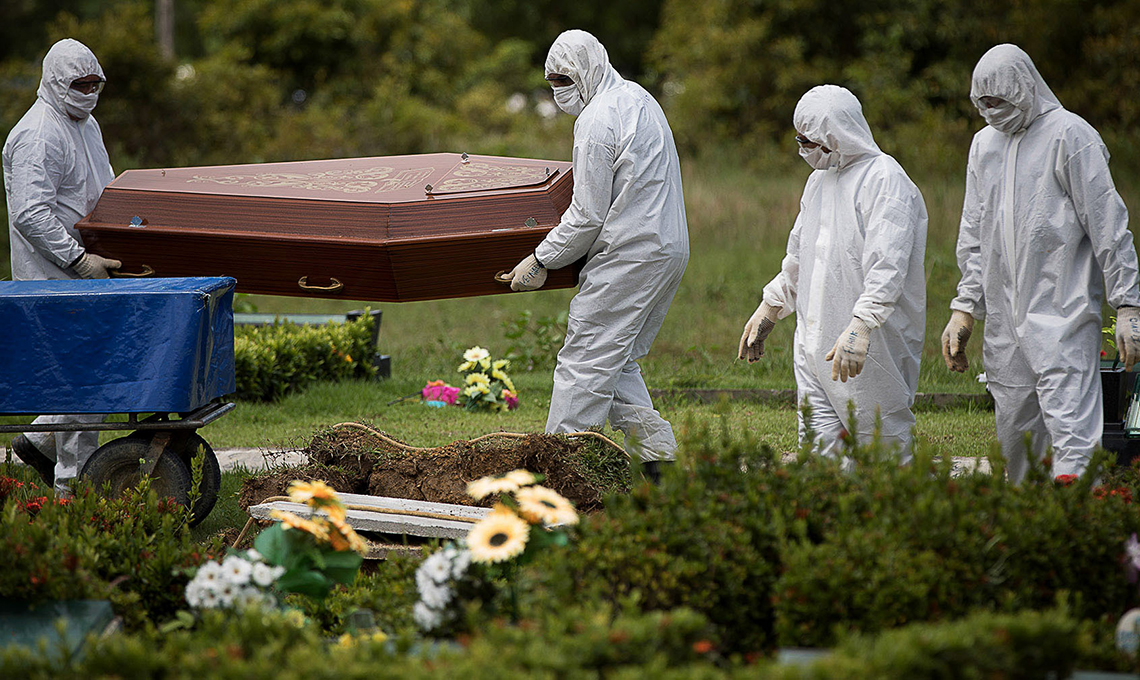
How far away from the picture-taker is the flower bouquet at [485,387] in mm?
7078

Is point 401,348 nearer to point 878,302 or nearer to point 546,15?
point 878,302

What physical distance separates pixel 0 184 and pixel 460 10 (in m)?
13.9

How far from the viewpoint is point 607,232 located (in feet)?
15.3

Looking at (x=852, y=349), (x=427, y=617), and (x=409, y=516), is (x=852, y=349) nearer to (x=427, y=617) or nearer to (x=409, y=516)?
(x=409, y=516)

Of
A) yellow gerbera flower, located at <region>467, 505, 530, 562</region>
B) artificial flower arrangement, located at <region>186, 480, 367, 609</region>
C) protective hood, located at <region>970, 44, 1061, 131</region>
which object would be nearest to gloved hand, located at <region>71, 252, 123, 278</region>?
artificial flower arrangement, located at <region>186, 480, 367, 609</region>

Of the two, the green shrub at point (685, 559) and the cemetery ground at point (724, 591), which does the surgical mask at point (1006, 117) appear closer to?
the cemetery ground at point (724, 591)

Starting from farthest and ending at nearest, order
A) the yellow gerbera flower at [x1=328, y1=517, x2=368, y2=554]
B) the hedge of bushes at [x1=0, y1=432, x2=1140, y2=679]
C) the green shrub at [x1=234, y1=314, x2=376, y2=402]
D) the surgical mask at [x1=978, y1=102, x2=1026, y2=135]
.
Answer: the green shrub at [x1=234, y1=314, x2=376, y2=402] < the surgical mask at [x1=978, y1=102, x2=1026, y2=135] < the yellow gerbera flower at [x1=328, y1=517, x2=368, y2=554] < the hedge of bushes at [x1=0, y1=432, x2=1140, y2=679]

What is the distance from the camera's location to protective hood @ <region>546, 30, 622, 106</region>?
4.71 m

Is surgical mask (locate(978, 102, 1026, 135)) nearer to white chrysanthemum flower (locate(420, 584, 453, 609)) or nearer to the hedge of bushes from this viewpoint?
the hedge of bushes

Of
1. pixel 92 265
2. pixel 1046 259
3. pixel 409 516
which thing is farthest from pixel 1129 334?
pixel 92 265

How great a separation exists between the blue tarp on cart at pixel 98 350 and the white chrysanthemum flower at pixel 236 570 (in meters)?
1.41

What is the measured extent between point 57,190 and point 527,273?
242cm

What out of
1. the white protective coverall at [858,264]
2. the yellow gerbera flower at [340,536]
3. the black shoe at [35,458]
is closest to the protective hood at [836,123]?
the white protective coverall at [858,264]

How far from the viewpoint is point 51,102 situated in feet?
17.4
